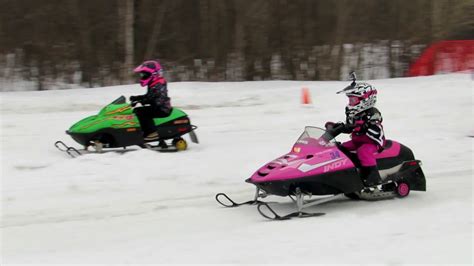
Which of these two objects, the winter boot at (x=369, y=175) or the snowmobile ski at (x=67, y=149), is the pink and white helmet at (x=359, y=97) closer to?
the winter boot at (x=369, y=175)

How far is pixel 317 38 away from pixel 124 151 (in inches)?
483

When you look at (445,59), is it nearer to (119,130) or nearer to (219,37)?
(219,37)

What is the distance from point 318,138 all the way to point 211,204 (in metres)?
1.63

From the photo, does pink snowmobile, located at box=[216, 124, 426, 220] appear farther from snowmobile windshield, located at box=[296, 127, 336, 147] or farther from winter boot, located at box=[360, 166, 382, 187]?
winter boot, located at box=[360, 166, 382, 187]

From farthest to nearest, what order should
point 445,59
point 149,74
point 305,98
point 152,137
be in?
point 445,59 → point 305,98 → point 152,137 → point 149,74

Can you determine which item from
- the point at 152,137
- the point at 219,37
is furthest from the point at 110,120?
the point at 219,37

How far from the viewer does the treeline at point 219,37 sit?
19.5 meters

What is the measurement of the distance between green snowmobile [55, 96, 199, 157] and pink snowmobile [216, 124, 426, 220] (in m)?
3.35

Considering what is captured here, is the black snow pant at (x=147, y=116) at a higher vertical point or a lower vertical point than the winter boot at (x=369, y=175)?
higher

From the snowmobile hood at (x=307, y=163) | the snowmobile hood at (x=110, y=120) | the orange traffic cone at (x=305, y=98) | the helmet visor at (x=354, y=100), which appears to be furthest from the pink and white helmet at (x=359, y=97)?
the orange traffic cone at (x=305, y=98)

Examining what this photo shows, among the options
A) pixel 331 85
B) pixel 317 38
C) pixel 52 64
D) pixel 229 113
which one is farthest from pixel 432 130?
pixel 52 64

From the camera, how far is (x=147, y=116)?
11.4m

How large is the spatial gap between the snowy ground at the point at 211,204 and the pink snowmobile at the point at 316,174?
0.65ft

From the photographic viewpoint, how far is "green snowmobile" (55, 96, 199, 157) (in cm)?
1078
